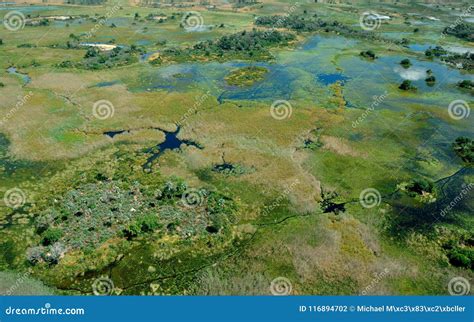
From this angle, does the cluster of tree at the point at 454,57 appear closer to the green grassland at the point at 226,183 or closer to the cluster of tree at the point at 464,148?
the green grassland at the point at 226,183

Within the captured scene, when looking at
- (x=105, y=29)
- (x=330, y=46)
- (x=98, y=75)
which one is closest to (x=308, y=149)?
(x=98, y=75)

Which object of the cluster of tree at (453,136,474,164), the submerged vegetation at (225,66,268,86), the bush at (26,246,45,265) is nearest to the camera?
the bush at (26,246,45,265)

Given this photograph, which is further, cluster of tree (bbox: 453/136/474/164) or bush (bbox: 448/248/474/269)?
cluster of tree (bbox: 453/136/474/164)

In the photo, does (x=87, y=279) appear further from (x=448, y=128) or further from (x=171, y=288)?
(x=448, y=128)

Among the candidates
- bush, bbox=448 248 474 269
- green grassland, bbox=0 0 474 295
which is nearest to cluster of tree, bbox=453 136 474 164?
green grassland, bbox=0 0 474 295

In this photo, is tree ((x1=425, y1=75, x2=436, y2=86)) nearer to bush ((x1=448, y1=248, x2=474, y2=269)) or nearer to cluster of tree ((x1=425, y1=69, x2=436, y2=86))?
cluster of tree ((x1=425, y1=69, x2=436, y2=86))

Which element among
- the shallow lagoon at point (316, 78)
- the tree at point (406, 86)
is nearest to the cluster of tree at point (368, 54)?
the shallow lagoon at point (316, 78)
